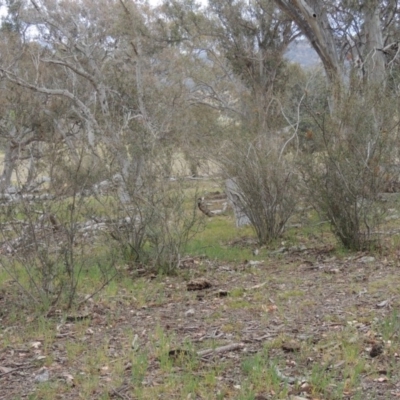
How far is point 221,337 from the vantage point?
489 centimetres

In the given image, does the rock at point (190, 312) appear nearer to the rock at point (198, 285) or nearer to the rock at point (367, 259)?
the rock at point (198, 285)

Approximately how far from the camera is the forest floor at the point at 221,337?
→ 12.7ft

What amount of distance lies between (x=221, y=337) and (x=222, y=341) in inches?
4.8

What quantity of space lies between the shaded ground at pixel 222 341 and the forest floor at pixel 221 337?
0.01 meters

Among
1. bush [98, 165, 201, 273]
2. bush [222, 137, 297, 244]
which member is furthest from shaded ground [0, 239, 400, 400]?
bush [222, 137, 297, 244]

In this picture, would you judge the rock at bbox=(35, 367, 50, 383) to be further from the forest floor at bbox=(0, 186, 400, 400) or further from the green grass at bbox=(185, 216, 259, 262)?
the green grass at bbox=(185, 216, 259, 262)

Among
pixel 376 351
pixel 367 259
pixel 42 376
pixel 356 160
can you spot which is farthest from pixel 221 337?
pixel 356 160

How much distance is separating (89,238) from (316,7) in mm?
9005

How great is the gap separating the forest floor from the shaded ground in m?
Result: 0.01

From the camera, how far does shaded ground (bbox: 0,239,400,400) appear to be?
12.6 ft

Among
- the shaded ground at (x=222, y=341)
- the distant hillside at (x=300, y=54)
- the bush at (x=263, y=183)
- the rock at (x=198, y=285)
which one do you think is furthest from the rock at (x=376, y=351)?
the distant hillside at (x=300, y=54)

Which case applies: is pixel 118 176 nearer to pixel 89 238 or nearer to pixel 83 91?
pixel 89 238

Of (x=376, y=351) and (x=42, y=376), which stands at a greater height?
(x=376, y=351)

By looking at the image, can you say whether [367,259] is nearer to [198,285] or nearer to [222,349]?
[198,285]
